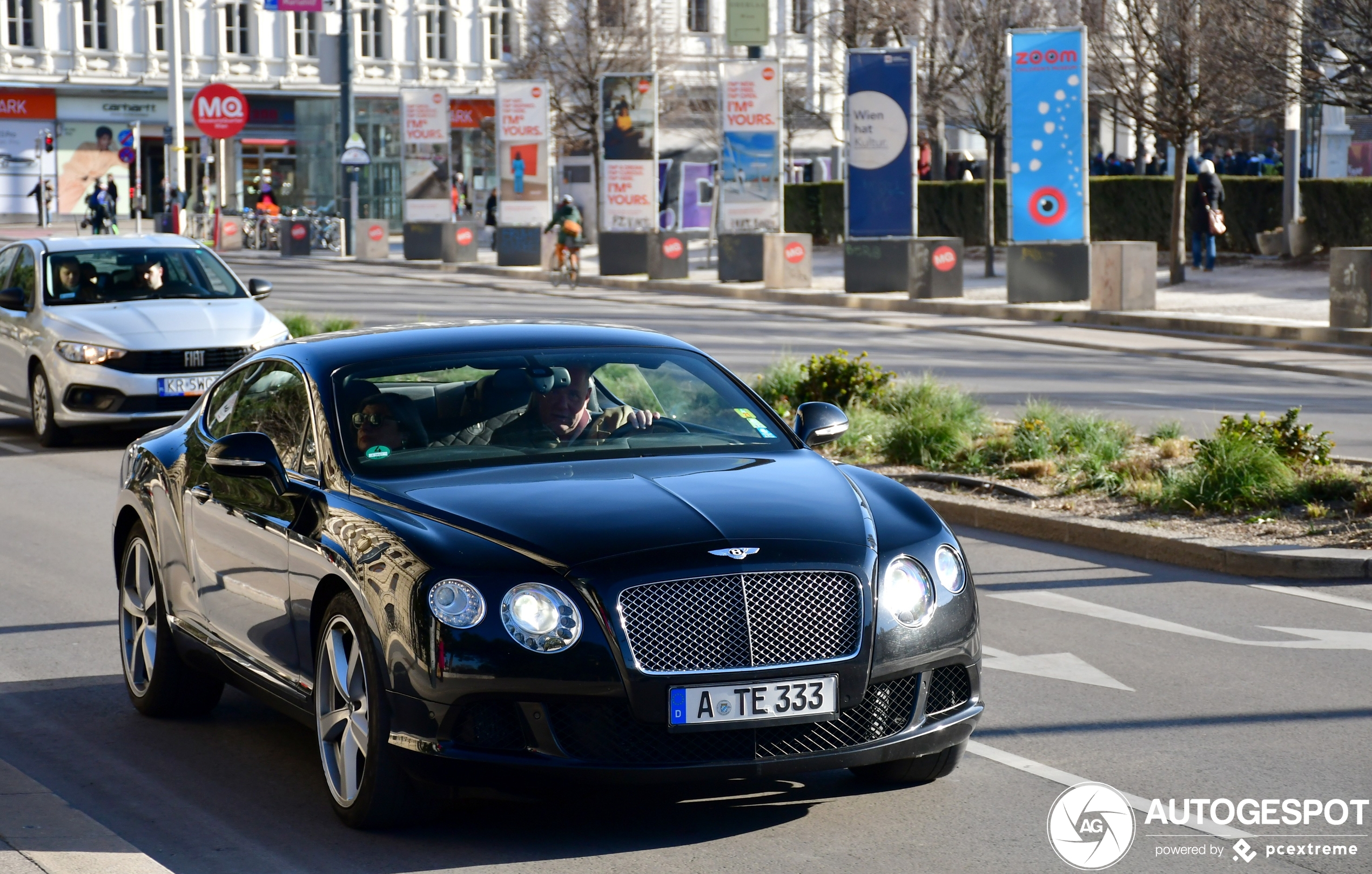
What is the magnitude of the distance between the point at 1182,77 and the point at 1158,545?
23.3 m

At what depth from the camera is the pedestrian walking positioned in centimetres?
3316

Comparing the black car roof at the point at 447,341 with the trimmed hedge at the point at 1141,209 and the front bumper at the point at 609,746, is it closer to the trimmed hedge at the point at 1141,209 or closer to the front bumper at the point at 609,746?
the front bumper at the point at 609,746

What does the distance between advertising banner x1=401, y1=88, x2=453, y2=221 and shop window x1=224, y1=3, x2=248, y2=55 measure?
104 ft

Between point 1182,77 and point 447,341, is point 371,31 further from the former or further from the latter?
point 447,341

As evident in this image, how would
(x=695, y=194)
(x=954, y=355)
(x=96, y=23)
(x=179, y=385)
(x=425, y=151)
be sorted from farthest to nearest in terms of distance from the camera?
(x=96, y=23)
(x=695, y=194)
(x=425, y=151)
(x=954, y=355)
(x=179, y=385)

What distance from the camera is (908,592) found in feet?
17.3

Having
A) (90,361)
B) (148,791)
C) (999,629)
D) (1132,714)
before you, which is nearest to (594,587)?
(148,791)

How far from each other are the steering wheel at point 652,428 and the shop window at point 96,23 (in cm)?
7221

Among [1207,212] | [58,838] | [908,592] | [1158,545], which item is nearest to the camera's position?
[58,838]

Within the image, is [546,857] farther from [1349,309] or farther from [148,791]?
[1349,309]

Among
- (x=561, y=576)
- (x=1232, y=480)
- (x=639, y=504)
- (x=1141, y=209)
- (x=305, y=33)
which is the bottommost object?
(x=1232, y=480)

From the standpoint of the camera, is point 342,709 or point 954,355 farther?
point 954,355

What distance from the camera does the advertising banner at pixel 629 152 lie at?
39.2 m

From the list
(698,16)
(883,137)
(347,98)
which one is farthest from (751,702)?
(698,16)
